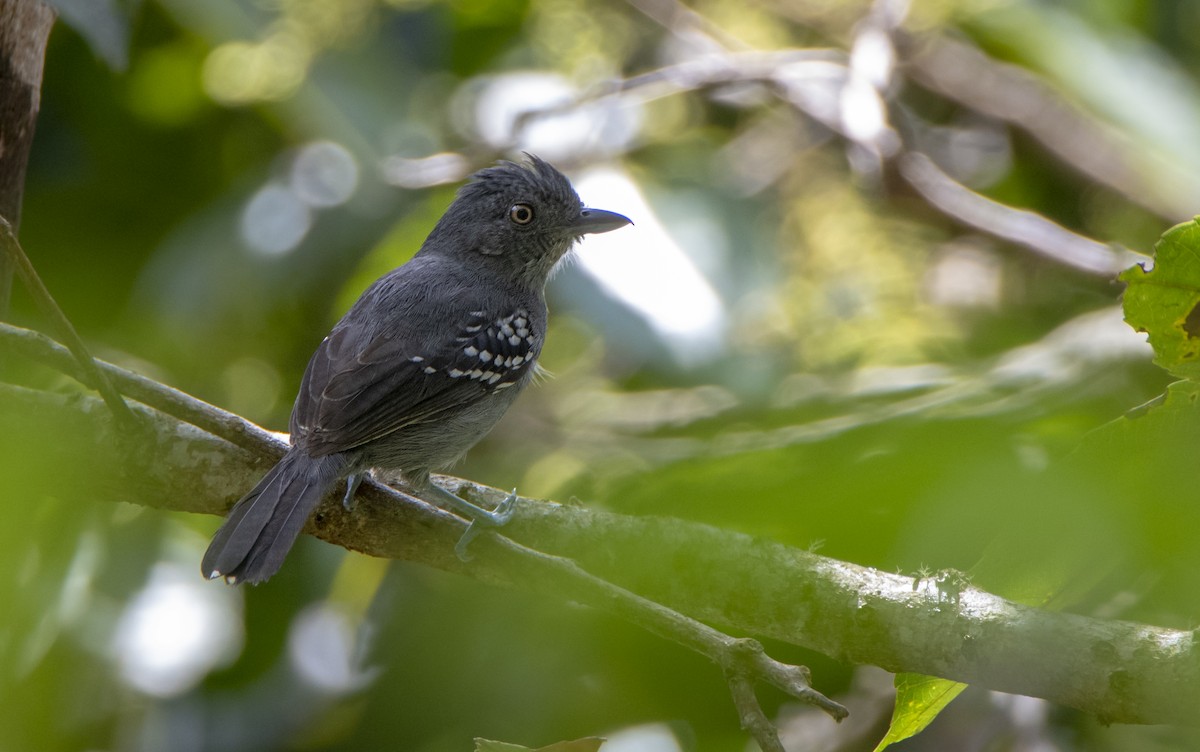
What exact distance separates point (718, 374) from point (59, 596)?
240 cm

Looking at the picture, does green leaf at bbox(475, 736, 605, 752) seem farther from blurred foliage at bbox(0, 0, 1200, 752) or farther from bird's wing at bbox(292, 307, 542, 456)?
bird's wing at bbox(292, 307, 542, 456)

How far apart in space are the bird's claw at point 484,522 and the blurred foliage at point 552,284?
0.23 feet

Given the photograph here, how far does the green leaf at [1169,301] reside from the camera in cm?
157

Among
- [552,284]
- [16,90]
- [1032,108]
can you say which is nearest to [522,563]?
[16,90]

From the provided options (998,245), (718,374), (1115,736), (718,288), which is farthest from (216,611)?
(998,245)

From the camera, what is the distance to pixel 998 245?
17.4 ft

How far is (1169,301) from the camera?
5.29 ft

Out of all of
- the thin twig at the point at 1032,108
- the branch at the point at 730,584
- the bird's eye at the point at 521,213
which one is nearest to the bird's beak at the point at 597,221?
Answer: the bird's eye at the point at 521,213

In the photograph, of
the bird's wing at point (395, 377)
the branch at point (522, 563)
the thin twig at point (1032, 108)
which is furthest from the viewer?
the thin twig at point (1032, 108)

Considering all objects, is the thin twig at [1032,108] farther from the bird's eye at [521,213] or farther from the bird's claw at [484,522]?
the bird's claw at [484,522]

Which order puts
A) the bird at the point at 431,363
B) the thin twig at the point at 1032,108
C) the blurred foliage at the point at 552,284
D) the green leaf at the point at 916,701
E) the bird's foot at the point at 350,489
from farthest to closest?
1. the thin twig at the point at 1032,108
2. the blurred foliage at the point at 552,284
3. the bird's foot at the point at 350,489
4. the bird at the point at 431,363
5. the green leaf at the point at 916,701

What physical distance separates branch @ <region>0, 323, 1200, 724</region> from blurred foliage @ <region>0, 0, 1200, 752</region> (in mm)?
158

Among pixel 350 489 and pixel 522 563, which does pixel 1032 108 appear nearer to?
pixel 350 489

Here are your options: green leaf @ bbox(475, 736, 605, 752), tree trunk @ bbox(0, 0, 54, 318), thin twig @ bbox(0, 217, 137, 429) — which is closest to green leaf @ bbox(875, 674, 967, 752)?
green leaf @ bbox(475, 736, 605, 752)
